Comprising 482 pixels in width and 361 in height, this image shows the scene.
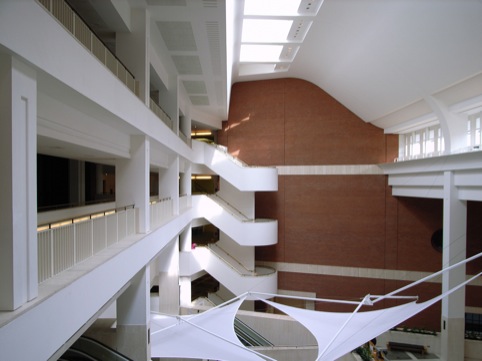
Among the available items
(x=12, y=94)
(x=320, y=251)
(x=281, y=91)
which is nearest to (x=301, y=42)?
(x=281, y=91)

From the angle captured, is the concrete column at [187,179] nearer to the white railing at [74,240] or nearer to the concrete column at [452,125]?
the white railing at [74,240]

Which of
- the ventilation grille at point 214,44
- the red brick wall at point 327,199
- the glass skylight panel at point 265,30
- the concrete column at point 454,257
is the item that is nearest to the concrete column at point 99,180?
the ventilation grille at point 214,44

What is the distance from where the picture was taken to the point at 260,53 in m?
15.6

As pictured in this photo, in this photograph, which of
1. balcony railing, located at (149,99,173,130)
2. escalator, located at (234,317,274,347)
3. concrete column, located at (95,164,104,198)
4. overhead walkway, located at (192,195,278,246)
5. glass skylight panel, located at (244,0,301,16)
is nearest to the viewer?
balcony railing, located at (149,99,173,130)

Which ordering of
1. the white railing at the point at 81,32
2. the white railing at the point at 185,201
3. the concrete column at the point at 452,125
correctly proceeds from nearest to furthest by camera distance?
1. the white railing at the point at 81,32
2. the concrete column at the point at 452,125
3. the white railing at the point at 185,201

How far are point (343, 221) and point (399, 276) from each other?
13.2ft

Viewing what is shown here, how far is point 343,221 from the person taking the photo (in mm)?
18703

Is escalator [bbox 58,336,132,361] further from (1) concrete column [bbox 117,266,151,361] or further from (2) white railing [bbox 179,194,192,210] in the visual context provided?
(2) white railing [bbox 179,194,192,210]

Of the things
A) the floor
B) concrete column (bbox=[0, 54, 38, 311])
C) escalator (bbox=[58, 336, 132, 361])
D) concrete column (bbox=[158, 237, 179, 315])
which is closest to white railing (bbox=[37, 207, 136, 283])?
concrete column (bbox=[0, 54, 38, 311])

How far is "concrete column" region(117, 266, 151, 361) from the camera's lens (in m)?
8.66

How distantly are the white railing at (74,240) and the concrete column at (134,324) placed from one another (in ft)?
6.53

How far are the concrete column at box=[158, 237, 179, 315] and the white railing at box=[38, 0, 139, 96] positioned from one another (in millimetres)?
9397

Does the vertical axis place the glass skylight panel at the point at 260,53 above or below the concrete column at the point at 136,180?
above

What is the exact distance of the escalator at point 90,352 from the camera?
27.2 feet
